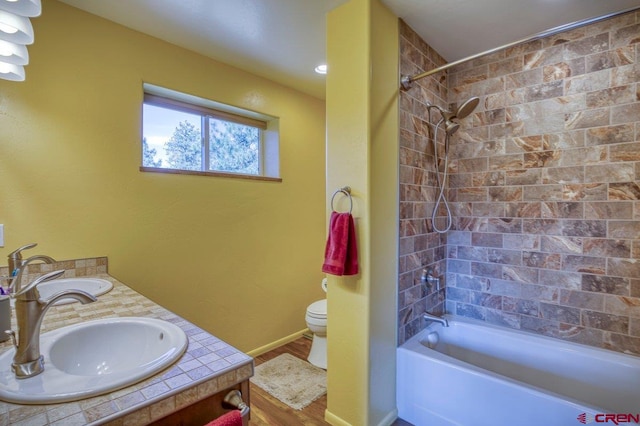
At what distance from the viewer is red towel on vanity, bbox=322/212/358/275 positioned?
1.67 m

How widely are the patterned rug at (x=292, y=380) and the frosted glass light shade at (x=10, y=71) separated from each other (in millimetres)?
2263

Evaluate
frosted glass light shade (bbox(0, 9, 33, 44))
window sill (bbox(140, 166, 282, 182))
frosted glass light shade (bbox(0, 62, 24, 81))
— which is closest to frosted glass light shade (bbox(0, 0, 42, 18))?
frosted glass light shade (bbox(0, 9, 33, 44))

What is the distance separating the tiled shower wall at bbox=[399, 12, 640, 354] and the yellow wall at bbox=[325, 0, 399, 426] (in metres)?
0.17

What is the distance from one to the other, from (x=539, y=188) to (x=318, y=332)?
195 centimetres

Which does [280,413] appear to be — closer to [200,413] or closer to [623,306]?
[200,413]

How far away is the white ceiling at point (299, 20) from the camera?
1.74 metres

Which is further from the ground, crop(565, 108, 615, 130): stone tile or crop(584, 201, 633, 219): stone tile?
crop(565, 108, 615, 130): stone tile

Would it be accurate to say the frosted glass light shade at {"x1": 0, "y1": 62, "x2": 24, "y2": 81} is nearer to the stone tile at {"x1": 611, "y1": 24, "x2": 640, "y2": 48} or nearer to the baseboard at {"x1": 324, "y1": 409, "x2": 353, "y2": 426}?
the baseboard at {"x1": 324, "y1": 409, "x2": 353, "y2": 426}

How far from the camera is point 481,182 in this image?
2.28 m

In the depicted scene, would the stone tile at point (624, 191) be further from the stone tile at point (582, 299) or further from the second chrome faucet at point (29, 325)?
the second chrome faucet at point (29, 325)

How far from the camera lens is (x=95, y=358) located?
1058 mm

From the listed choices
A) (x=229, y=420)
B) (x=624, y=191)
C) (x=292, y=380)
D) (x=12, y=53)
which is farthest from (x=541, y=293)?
(x=12, y=53)

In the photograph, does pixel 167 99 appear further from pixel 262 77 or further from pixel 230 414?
pixel 230 414

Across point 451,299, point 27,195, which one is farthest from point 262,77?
point 451,299
